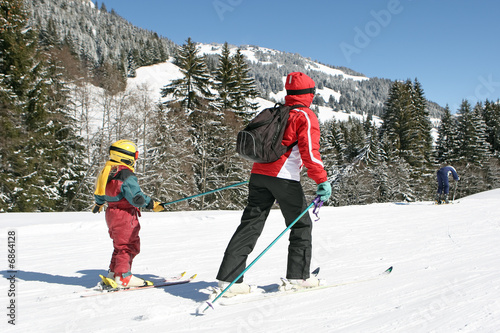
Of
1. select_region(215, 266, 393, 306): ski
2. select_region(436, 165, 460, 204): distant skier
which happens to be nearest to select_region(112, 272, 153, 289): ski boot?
select_region(215, 266, 393, 306): ski

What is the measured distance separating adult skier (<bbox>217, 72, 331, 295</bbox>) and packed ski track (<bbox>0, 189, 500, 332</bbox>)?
291 mm

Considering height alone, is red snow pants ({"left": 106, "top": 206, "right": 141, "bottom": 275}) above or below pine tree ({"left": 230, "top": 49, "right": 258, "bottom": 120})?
below

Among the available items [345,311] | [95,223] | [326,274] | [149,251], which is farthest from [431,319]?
[95,223]

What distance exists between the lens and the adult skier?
114 inches

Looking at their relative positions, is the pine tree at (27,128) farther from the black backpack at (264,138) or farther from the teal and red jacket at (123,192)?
the black backpack at (264,138)

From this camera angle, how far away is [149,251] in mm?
5531

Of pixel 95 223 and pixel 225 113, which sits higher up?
pixel 225 113

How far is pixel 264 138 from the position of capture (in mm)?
2877

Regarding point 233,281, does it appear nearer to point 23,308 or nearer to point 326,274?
point 326,274

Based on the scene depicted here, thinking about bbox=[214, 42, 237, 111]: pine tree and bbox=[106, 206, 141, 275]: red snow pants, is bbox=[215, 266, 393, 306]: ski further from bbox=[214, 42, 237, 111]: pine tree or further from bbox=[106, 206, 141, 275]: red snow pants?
bbox=[214, 42, 237, 111]: pine tree

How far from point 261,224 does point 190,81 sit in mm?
30432

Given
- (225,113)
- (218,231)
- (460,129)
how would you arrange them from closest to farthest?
(218,231) → (225,113) → (460,129)

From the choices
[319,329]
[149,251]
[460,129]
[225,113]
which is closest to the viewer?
[319,329]

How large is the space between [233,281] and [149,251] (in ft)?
10.3
